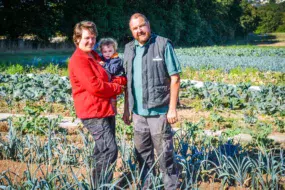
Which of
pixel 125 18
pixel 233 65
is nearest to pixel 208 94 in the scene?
pixel 233 65

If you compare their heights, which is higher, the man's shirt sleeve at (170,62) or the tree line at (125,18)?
the tree line at (125,18)

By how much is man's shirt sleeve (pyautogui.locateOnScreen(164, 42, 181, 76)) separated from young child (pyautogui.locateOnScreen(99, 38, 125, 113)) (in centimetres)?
48

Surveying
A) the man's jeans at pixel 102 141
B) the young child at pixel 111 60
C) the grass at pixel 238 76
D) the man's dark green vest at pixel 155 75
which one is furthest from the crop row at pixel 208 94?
the man's dark green vest at pixel 155 75

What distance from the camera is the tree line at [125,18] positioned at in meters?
25.9

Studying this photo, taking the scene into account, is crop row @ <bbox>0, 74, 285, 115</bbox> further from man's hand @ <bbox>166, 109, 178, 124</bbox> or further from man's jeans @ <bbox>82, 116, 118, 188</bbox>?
man's hand @ <bbox>166, 109, 178, 124</bbox>

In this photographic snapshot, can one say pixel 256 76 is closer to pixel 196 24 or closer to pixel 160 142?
pixel 160 142

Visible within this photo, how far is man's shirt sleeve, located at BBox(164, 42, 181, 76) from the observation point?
279 cm

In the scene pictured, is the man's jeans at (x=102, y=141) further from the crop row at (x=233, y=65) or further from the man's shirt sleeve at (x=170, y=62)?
the crop row at (x=233, y=65)

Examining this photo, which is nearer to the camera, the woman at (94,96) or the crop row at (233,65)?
the woman at (94,96)

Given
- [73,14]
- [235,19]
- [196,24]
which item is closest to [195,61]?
[73,14]

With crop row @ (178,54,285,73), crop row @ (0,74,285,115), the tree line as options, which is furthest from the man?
the tree line

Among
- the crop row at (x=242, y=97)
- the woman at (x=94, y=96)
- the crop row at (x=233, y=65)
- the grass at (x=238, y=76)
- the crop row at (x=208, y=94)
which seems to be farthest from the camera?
the crop row at (x=233, y=65)

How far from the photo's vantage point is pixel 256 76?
1258cm

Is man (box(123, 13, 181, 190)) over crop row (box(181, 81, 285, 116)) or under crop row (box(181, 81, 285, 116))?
over
